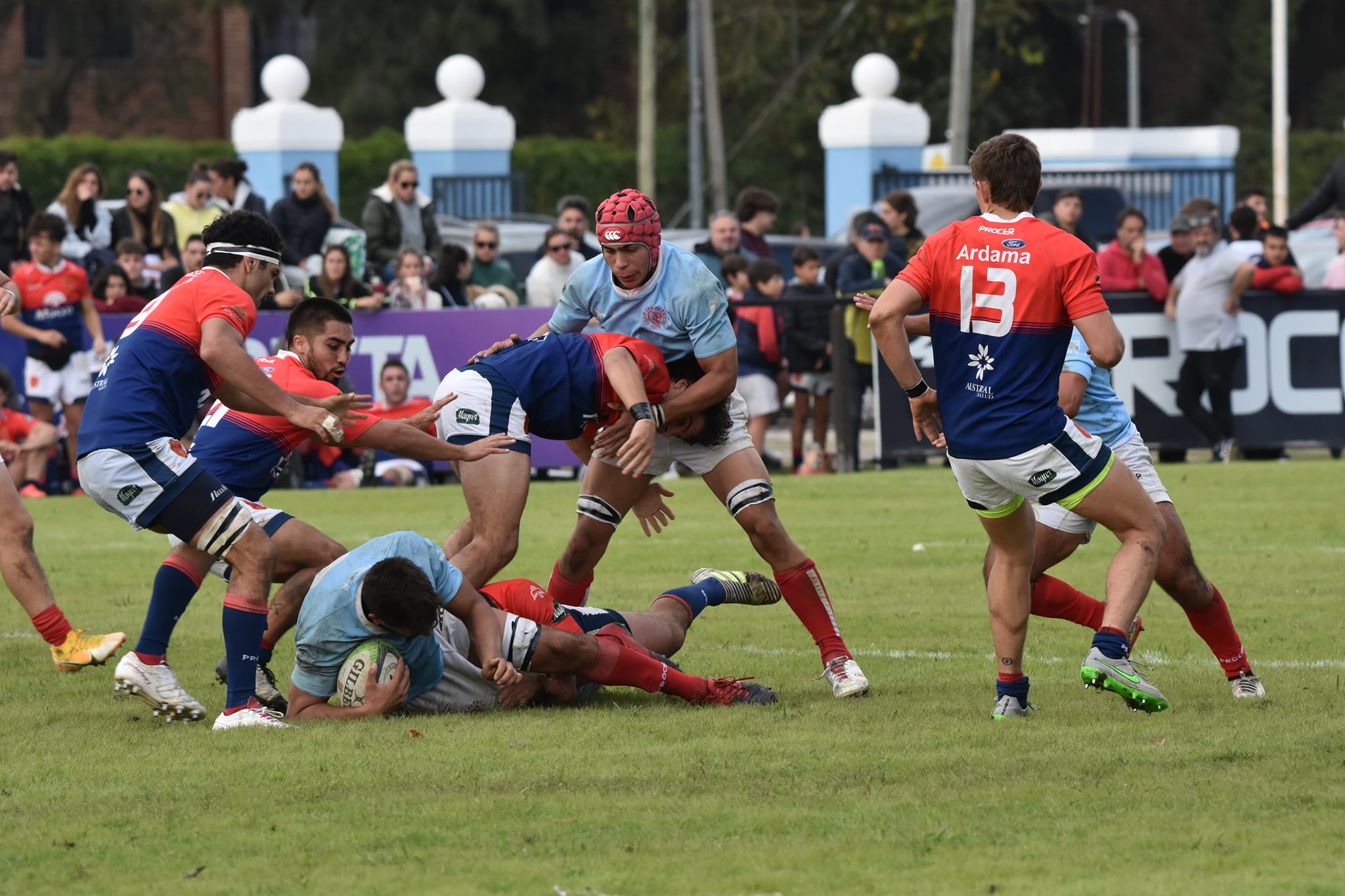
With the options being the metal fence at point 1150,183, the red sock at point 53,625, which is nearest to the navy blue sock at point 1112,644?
the red sock at point 53,625

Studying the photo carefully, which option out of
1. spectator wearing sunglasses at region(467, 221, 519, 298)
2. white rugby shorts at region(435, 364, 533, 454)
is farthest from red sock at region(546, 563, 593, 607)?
spectator wearing sunglasses at region(467, 221, 519, 298)

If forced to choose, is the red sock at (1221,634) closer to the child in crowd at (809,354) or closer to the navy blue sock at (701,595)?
the navy blue sock at (701,595)

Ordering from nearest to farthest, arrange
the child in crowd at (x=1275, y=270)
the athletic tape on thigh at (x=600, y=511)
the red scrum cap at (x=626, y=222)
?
the red scrum cap at (x=626, y=222), the athletic tape on thigh at (x=600, y=511), the child in crowd at (x=1275, y=270)

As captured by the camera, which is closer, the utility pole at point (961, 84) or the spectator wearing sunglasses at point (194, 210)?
the spectator wearing sunglasses at point (194, 210)

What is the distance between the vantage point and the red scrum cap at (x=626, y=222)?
802 cm

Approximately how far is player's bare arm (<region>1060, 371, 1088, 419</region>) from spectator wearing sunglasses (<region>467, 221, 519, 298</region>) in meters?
10.8

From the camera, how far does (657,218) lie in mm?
8195

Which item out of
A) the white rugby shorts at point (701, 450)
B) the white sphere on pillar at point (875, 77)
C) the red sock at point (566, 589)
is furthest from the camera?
the white sphere on pillar at point (875, 77)

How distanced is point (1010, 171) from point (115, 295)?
11432mm

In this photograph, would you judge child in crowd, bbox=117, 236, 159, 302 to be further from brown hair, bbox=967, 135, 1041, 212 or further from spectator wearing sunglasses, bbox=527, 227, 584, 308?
brown hair, bbox=967, 135, 1041, 212

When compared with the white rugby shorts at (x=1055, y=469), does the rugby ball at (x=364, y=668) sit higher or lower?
lower

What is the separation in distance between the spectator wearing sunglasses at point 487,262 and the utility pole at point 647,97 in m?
17.8

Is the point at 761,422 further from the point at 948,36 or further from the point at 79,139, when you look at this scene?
the point at 948,36

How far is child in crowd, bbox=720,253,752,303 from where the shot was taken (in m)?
17.4
